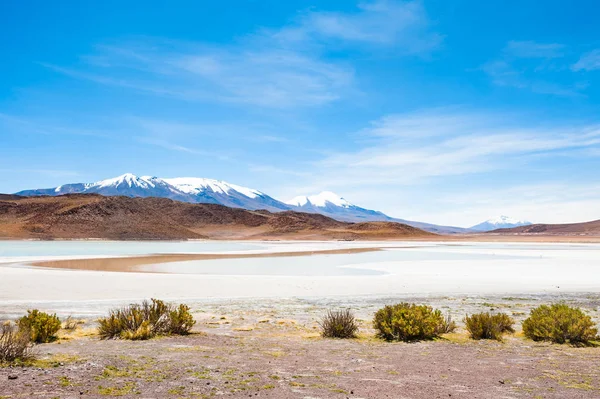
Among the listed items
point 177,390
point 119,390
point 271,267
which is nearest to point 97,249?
point 271,267

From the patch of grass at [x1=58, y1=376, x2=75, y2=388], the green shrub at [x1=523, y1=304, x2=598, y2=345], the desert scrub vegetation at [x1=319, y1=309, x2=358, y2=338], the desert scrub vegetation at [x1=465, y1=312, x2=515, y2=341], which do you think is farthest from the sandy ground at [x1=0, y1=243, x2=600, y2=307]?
the patch of grass at [x1=58, y1=376, x2=75, y2=388]

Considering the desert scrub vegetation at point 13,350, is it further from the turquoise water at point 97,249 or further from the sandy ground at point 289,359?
the turquoise water at point 97,249

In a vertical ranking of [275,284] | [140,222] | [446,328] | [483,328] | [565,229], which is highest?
[140,222]

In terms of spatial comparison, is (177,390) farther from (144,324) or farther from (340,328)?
(340,328)

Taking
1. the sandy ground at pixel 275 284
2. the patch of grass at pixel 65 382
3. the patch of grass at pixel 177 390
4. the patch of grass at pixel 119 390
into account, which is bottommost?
the sandy ground at pixel 275 284

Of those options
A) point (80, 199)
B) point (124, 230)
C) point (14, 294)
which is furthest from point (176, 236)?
point (14, 294)

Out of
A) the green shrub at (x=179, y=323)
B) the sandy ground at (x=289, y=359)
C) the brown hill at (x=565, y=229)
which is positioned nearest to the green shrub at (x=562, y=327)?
the sandy ground at (x=289, y=359)
